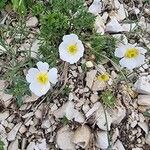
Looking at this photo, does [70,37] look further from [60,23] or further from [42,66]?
[42,66]

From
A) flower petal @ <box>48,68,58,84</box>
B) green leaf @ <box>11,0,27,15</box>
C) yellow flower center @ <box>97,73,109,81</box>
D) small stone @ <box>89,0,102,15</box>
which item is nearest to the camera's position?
flower petal @ <box>48,68,58,84</box>

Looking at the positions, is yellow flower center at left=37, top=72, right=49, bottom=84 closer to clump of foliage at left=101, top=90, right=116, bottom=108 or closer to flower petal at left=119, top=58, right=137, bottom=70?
clump of foliage at left=101, top=90, right=116, bottom=108

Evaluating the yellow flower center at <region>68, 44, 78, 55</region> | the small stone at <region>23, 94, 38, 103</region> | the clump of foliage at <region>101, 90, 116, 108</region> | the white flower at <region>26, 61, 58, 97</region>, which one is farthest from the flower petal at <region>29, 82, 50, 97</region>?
the clump of foliage at <region>101, 90, 116, 108</region>

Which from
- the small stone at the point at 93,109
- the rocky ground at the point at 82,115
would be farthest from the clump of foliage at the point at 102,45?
the small stone at the point at 93,109

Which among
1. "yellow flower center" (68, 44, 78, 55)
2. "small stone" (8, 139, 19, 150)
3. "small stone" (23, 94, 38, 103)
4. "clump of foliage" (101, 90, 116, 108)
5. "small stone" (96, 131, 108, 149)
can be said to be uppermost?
"yellow flower center" (68, 44, 78, 55)

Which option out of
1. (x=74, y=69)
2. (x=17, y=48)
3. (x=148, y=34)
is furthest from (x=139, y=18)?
(x=17, y=48)

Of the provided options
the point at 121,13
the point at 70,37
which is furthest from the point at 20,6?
the point at 121,13
